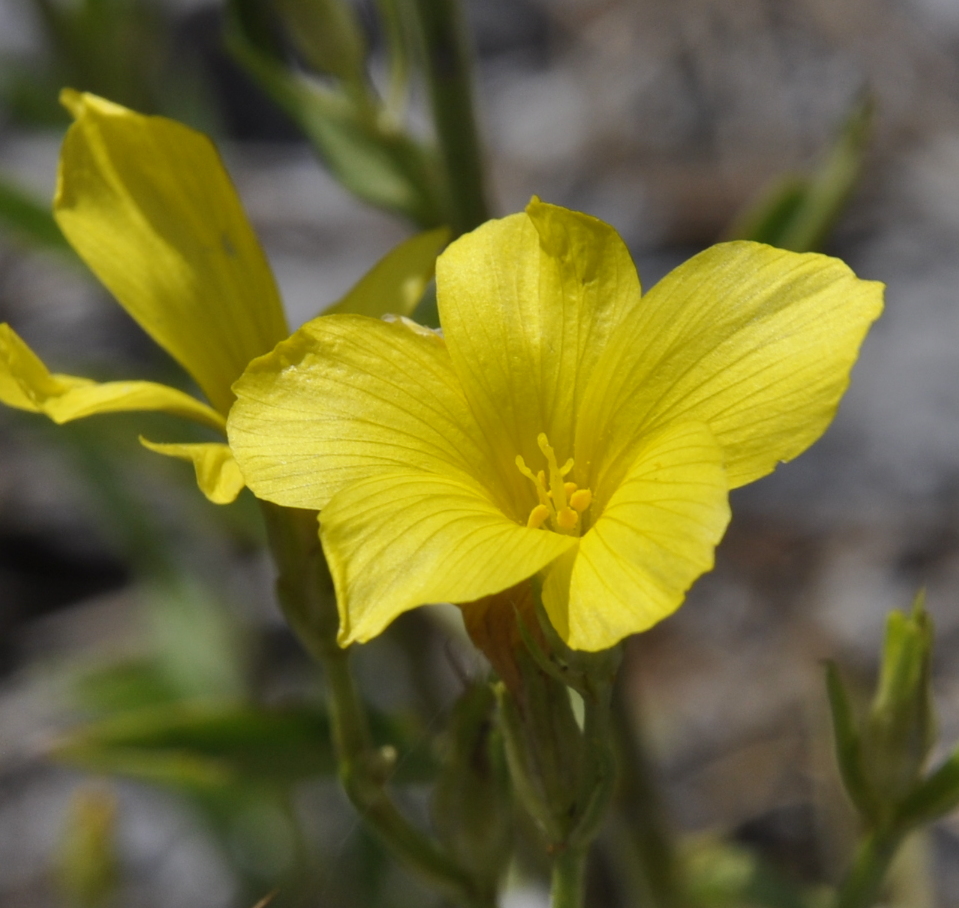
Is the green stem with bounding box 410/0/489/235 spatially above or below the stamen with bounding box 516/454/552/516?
above

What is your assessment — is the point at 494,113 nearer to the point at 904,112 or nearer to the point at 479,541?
the point at 904,112

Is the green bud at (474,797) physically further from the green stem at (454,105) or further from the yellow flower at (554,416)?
the green stem at (454,105)

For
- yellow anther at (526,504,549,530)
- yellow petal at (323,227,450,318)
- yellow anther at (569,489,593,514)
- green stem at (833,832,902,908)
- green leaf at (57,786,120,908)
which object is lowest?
green leaf at (57,786,120,908)

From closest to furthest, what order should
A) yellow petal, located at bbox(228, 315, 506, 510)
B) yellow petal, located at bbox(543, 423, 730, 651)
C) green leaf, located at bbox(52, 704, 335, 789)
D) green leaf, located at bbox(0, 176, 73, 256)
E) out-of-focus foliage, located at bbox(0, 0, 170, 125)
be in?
yellow petal, located at bbox(543, 423, 730, 651) < yellow petal, located at bbox(228, 315, 506, 510) < green leaf, located at bbox(52, 704, 335, 789) < green leaf, located at bbox(0, 176, 73, 256) < out-of-focus foliage, located at bbox(0, 0, 170, 125)

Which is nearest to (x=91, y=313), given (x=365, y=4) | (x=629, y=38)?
(x=365, y=4)

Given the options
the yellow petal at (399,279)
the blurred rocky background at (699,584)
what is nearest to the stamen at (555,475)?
the yellow petal at (399,279)

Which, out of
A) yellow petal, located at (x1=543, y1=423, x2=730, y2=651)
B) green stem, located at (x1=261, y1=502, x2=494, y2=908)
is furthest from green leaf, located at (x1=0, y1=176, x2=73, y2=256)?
yellow petal, located at (x1=543, y1=423, x2=730, y2=651)

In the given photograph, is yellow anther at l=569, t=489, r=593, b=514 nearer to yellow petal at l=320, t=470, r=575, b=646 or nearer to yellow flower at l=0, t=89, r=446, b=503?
yellow petal at l=320, t=470, r=575, b=646
